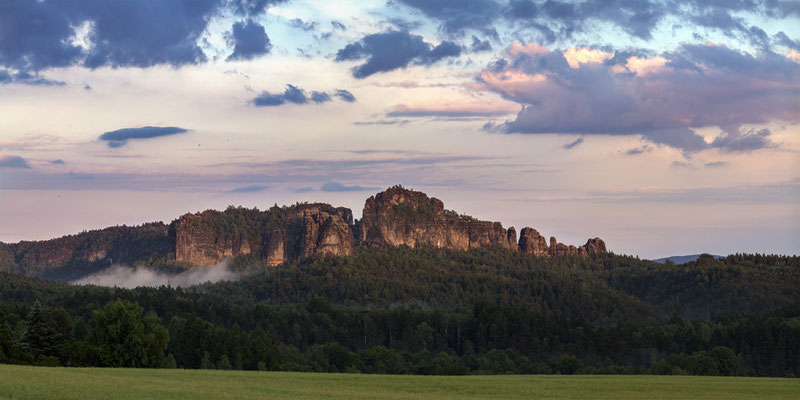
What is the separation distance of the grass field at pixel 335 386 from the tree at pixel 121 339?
23.9m

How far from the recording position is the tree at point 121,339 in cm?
11631

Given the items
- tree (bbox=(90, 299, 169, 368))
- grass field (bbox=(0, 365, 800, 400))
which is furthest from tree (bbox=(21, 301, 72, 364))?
grass field (bbox=(0, 365, 800, 400))

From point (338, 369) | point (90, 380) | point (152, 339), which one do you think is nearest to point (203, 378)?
point (90, 380)

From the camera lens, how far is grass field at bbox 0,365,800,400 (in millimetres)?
66500

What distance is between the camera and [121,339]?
387ft

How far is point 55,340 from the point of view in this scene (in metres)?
119

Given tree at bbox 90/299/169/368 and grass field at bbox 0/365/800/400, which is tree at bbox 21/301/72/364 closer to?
tree at bbox 90/299/169/368

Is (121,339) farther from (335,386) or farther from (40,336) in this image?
(335,386)

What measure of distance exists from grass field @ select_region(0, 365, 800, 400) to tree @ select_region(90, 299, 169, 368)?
78.5ft

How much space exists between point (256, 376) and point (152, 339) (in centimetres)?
3195

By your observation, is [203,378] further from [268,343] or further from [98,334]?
[268,343]

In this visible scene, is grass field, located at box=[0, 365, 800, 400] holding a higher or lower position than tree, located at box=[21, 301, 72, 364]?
lower

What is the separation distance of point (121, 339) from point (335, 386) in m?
44.7

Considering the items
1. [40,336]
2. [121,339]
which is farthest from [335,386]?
[40,336]
